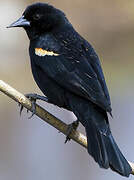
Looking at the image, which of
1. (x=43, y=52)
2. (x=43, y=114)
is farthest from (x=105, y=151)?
(x=43, y=52)

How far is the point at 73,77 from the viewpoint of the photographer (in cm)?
336

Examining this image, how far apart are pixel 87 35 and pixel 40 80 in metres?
2.20

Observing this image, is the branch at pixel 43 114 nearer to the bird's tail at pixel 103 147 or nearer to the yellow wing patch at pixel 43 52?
the bird's tail at pixel 103 147

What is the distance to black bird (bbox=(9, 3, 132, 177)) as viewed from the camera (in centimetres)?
325

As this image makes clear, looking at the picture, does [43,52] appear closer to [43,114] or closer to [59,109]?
[43,114]

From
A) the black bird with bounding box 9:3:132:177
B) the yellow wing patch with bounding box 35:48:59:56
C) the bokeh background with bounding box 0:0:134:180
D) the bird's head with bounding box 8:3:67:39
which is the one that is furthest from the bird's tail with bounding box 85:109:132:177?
the bokeh background with bounding box 0:0:134:180

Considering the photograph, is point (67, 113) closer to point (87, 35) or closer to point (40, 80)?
point (87, 35)

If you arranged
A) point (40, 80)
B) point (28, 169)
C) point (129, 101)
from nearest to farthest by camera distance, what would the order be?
point (40, 80) < point (28, 169) < point (129, 101)

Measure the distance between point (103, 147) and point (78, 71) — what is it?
1.40 feet

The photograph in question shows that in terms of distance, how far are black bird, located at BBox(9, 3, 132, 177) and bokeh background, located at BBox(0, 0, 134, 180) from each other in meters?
1.64

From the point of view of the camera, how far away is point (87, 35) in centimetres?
570

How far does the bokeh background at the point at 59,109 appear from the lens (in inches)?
208

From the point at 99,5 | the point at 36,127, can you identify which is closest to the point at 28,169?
the point at 36,127

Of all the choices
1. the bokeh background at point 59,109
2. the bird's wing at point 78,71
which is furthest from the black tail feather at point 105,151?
the bokeh background at point 59,109
